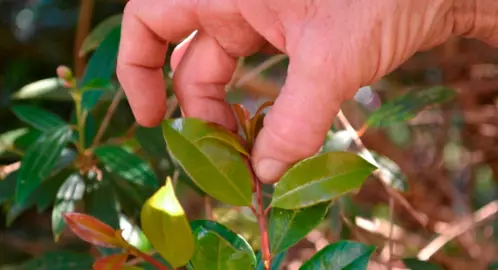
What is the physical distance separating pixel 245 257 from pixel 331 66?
172 millimetres

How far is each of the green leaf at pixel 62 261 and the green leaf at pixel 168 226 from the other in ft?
1.45

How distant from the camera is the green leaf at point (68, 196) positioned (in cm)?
81

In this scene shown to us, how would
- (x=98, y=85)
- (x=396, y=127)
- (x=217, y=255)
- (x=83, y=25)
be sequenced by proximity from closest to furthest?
(x=217, y=255)
(x=98, y=85)
(x=83, y=25)
(x=396, y=127)

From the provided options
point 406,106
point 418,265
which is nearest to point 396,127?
point 406,106

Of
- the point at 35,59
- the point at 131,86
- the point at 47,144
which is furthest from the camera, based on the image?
the point at 35,59

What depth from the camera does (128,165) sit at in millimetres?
794

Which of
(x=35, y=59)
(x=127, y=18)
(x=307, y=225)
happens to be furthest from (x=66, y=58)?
(x=307, y=225)

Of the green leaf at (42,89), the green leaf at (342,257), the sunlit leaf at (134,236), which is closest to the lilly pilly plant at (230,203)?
the green leaf at (342,257)

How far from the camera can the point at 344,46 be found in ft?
1.65

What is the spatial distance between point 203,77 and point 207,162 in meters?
0.13

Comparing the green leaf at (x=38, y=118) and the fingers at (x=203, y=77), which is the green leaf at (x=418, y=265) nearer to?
the fingers at (x=203, y=77)

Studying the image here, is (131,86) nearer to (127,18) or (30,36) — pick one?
(127,18)

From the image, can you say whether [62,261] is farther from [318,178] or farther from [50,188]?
[318,178]

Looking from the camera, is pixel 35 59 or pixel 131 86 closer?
pixel 131 86
